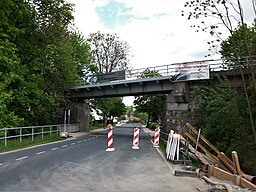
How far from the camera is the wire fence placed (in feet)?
61.7

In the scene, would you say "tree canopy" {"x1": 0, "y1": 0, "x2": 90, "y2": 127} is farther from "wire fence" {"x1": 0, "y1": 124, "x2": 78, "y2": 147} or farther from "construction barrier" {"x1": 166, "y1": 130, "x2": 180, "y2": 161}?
"construction barrier" {"x1": 166, "y1": 130, "x2": 180, "y2": 161}

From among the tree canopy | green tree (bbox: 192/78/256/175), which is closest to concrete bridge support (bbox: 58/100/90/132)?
the tree canopy

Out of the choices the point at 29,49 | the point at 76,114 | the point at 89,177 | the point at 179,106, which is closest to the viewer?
the point at 89,177

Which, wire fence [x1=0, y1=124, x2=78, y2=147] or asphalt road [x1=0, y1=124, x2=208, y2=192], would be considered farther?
wire fence [x1=0, y1=124, x2=78, y2=147]

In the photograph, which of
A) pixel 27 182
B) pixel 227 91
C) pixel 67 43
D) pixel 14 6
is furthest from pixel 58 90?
pixel 27 182

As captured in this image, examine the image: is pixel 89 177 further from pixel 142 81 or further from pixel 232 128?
pixel 142 81

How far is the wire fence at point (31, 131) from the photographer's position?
61.7ft

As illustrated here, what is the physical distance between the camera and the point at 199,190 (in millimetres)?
8117

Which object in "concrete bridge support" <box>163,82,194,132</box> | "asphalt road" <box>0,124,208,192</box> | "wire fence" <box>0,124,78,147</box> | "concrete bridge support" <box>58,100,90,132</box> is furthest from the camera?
"concrete bridge support" <box>58,100,90,132</box>

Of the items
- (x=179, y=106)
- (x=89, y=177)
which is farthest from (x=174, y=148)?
(x=179, y=106)

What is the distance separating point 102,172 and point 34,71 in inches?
734

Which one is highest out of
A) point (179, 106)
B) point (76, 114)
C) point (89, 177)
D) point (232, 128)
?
point (179, 106)

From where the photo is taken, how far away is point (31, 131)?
25.1 m

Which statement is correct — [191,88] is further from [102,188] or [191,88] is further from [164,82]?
[102,188]
